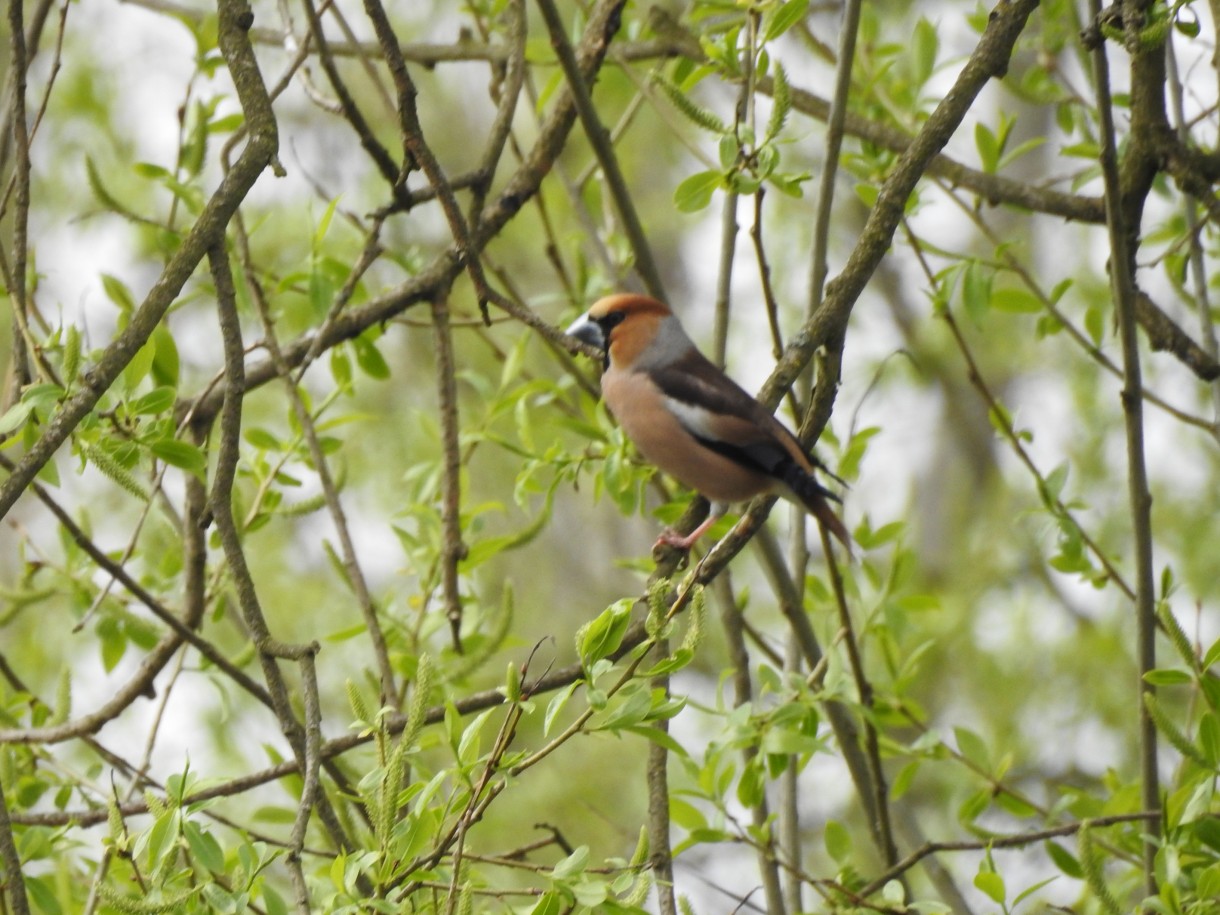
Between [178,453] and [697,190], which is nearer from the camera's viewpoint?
[178,453]

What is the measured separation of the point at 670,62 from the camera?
512cm

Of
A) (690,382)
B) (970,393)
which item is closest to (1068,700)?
(970,393)

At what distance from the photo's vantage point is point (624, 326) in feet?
16.2

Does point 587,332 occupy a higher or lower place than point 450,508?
higher

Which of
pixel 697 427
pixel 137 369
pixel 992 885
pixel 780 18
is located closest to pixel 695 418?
pixel 697 427

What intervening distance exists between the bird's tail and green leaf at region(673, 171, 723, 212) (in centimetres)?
89

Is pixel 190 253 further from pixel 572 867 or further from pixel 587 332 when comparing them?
pixel 587 332

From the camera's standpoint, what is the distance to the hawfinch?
3.96 meters

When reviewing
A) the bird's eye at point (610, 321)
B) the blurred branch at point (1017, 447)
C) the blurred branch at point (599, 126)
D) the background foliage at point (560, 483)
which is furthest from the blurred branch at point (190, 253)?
the bird's eye at point (610, 321)

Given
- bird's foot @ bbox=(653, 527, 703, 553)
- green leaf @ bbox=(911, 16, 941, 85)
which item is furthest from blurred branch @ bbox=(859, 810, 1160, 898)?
green leaf @ bbox=(911, 16, 941, 85)

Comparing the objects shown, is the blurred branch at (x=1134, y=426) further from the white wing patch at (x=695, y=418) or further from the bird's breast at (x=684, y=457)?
the white wing patch at (x=695, y=418)

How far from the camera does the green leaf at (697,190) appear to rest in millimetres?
3291

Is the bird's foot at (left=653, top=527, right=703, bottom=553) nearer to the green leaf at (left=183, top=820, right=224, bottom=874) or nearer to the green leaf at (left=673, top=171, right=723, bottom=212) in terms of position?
the green leaf at (left=673, top=171, right=723, bottom=212)

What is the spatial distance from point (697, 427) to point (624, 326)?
30.3 inches
